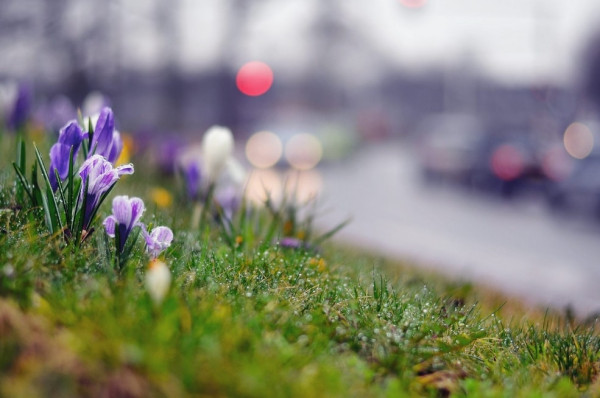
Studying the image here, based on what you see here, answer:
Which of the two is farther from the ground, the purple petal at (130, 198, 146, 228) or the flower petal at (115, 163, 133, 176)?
the flower petal at (115, 163, 133, 176)

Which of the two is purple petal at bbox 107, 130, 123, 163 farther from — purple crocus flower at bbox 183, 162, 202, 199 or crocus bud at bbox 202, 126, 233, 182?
purple crocus flower at bbox 183, 162, 202, 199

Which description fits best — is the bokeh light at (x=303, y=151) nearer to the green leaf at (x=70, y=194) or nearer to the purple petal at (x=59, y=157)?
the purple petal at (x=59, y=157)

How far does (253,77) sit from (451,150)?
19524 millimetres

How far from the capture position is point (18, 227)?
256cm

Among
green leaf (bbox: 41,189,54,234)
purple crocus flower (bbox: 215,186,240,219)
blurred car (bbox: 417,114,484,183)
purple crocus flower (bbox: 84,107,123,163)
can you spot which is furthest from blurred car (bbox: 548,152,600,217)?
green leaf (bbox: 41,189,54,234)

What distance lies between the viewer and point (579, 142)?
1608 centimetres

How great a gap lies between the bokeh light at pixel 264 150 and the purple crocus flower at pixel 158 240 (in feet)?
66.9

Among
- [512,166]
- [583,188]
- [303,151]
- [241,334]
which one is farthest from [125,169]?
[303,151]

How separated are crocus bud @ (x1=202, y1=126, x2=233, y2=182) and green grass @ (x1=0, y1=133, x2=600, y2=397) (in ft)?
2.35

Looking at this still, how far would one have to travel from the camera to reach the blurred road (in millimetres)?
7856

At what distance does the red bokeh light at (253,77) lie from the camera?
1367 inches

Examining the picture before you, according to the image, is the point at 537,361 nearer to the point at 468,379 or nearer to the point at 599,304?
the point at 468,379

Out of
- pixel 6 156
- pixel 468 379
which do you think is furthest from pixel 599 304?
pixel 6 156

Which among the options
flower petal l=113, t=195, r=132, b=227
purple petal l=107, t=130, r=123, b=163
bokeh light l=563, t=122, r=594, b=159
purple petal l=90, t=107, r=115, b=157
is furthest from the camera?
bokeh light l=563, t=122, r=594, b=159
